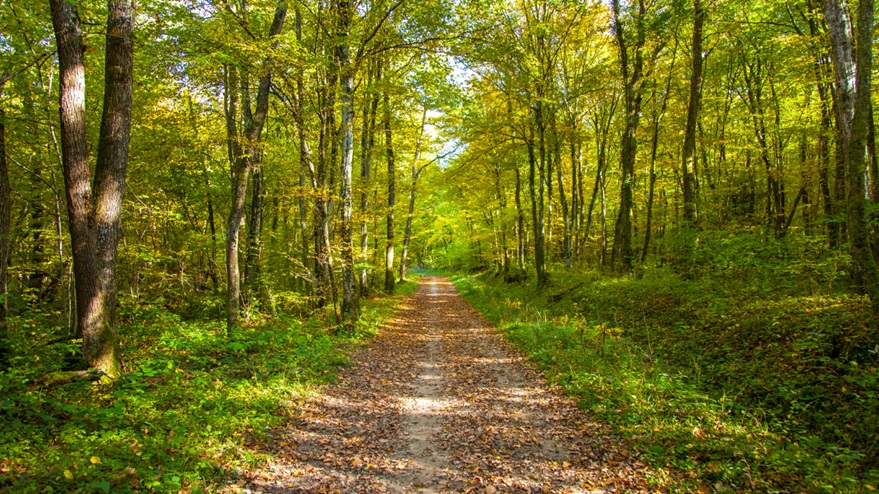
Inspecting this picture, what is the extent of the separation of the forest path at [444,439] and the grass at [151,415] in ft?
1.38

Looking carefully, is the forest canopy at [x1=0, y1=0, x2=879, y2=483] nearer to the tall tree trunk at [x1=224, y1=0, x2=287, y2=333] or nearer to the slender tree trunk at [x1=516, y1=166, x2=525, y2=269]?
the tall tree trunk at [x1=224, y1=0, x2=287, y2=333]

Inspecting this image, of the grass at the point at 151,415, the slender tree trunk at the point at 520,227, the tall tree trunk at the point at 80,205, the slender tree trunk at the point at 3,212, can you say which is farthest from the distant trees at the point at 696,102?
the slender tree trunk at the point at 3,212

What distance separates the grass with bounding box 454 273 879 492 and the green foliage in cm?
2

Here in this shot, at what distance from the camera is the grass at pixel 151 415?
329 centimetres

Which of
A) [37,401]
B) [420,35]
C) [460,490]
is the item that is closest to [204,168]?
[420,35]

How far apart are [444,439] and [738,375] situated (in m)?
4.52

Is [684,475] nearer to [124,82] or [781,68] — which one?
[124,82]

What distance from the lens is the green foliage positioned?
12.2 ft

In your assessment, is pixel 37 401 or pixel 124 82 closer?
pixel 37 401

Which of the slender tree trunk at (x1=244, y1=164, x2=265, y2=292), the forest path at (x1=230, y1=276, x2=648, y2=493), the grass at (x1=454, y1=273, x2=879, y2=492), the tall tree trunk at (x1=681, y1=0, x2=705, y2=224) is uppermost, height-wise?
the tall tree trunk at (x1=681, y1=0, x2=705, y2=224)

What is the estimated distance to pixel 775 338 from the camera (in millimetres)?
6234

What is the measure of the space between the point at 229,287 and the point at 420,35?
330 inches

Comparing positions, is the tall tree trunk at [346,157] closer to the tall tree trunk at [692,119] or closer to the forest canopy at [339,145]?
the forest canopy at [339,145]

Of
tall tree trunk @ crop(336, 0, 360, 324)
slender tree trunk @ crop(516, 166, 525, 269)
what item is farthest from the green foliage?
slender tree trunk @ crop(516, 166, 525, 269)
